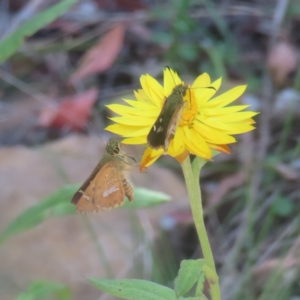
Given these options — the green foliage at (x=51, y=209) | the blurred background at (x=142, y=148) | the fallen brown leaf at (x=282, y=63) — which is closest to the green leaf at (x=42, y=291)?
the blurred background at (x=142, y=148)

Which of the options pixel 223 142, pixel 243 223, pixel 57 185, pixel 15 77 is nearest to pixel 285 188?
pixel 243 223

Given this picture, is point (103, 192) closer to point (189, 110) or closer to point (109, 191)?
point (109, 191)

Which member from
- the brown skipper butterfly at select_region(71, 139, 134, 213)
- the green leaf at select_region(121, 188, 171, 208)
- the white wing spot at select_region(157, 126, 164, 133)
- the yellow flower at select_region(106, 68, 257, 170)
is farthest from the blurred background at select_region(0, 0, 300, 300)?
the white wing spot at select_region(157, 126, 164, 133)

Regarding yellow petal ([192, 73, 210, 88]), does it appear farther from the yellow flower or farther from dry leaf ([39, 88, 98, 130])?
dry leaf ([39, 88, 98, 130])

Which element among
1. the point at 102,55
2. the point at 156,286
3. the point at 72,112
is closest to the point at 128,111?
the point at 156,286

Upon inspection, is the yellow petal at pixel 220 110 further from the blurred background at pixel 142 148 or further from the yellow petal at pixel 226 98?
the blurred background at pixel 142 148

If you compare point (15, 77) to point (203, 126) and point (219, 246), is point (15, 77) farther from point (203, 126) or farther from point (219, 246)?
point (203, 126)
